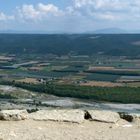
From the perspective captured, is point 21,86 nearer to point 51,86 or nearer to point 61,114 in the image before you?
point 51,86

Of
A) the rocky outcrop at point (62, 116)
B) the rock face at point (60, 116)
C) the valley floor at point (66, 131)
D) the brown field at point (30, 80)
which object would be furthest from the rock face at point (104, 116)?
the brown field at point (30, 80)

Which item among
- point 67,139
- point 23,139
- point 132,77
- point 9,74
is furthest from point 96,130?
point 9,74

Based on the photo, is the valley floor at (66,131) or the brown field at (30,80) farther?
the brown field at (30,80)

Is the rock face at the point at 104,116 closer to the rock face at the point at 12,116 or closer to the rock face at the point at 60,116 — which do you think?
the rock face at the point at 60,116

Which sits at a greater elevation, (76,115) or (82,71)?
(76,115)

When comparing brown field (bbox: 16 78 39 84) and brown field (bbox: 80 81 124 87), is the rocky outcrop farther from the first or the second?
brown field (bbox: 16 78 39 84)
